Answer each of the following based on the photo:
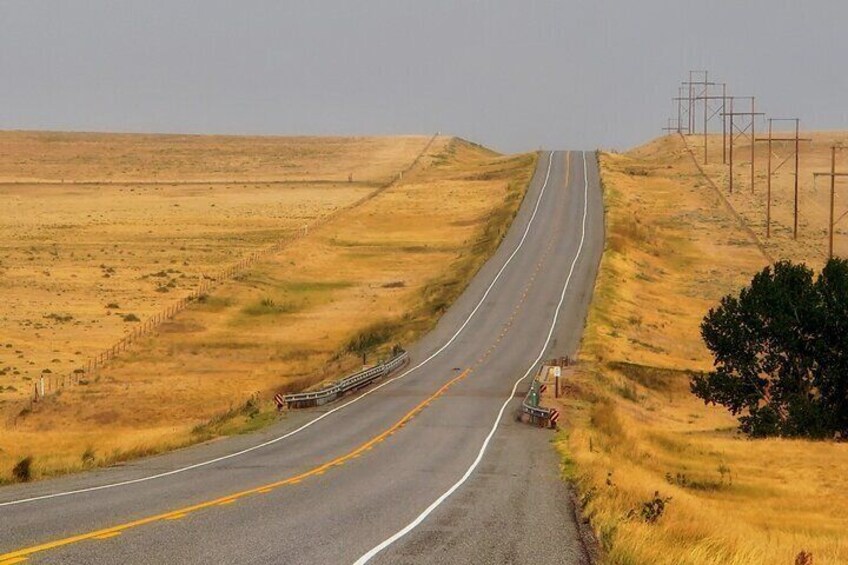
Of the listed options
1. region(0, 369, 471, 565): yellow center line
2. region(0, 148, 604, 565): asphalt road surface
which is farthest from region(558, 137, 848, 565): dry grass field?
region(0, 369, 471, 565): yellow center line

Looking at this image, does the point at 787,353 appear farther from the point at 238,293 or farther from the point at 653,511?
the point at 238,293

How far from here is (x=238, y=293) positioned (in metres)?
79.8

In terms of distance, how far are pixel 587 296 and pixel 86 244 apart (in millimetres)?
52309

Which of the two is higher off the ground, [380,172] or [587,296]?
[380,172]

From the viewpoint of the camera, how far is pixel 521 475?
25.9 metres

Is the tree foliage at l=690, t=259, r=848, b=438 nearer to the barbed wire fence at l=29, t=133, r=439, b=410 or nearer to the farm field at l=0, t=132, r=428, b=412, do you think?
the barbed wire fence at l=29, t=133, r=439, b=410

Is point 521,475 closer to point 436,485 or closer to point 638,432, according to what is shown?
point 436,485

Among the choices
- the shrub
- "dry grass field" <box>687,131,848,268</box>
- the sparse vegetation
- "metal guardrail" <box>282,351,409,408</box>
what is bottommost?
"metal guardrail" <box>282,351,409,408</box>

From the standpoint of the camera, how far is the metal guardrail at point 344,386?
42.8m

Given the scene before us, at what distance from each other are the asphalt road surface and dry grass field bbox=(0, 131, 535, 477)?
357cm

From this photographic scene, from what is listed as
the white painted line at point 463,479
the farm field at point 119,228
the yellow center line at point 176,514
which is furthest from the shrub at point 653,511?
the farm field at point 119,228

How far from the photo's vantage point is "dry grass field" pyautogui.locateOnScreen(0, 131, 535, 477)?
46.5m

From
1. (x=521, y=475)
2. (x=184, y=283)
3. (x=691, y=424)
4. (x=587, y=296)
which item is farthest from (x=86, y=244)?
(x=521, y=475)

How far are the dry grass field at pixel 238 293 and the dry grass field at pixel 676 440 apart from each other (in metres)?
12.1
